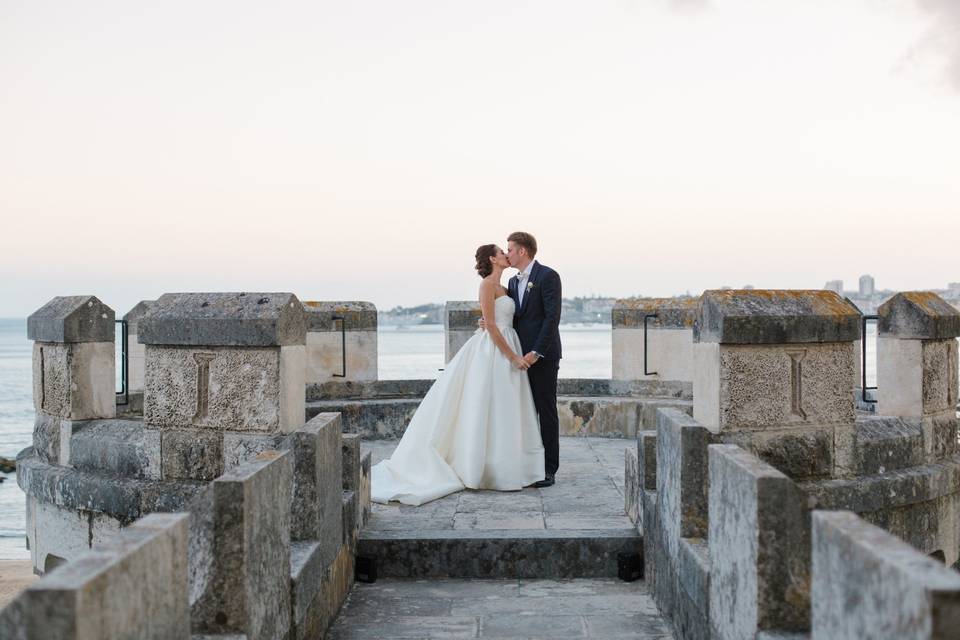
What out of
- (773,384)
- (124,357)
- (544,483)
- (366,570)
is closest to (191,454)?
(366,570)

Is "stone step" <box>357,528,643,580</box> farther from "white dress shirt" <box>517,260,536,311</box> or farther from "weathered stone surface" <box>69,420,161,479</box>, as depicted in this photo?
"white dress shirt" <box>517,260,536,311</box>

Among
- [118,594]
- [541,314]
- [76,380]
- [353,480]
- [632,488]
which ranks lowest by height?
[632,488]

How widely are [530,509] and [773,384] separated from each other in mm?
1915

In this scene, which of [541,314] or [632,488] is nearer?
[632,488]

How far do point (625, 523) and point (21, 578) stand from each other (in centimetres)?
1273

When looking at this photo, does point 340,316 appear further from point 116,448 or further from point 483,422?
point 116,448

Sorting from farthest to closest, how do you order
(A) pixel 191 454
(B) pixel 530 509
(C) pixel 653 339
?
(C) pixel 653 339 → (B) pixel 530 509 → (A) pixel 191 454

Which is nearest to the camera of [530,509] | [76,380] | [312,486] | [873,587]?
[873,587]

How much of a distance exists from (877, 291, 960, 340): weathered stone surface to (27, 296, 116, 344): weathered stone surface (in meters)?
5.72

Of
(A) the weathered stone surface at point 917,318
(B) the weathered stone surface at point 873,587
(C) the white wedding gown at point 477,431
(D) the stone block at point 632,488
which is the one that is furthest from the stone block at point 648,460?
(B) the weathered stone surface at point 873,587

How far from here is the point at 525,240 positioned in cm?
739

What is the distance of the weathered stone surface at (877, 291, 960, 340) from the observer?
6535mm

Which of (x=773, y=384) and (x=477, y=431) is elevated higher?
(x=773, y=384)

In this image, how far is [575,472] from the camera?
804 cm
